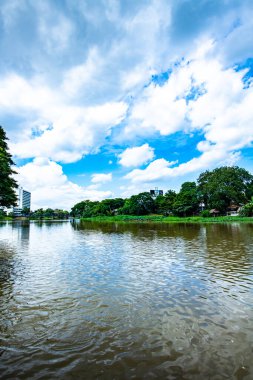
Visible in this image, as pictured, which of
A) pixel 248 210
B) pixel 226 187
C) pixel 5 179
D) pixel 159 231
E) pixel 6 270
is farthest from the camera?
pixel 226 187

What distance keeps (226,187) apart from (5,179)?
242 ft

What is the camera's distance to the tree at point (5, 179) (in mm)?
18925

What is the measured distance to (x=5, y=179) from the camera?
779 inches

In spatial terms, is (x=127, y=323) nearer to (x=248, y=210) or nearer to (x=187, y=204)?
(x=248, y=210)

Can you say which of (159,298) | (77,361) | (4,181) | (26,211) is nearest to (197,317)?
(159,298)

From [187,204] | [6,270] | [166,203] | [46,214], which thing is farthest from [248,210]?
[46,214]

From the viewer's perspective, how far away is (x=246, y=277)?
10.2 metres

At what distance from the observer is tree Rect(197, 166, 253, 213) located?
79.2 meters

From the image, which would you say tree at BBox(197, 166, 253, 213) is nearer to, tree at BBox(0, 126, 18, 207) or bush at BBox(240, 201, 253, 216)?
bush at BBox(240, 201, 253, 216)

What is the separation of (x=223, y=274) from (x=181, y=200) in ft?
259

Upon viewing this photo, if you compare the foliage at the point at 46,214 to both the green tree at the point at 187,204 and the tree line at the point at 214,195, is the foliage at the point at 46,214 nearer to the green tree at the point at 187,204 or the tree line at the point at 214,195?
the tree line at the point at 214,195

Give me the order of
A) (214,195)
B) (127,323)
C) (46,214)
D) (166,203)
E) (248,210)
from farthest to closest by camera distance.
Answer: (46,214)
(166,203)
(214,195)
(248,210)
(127,323)

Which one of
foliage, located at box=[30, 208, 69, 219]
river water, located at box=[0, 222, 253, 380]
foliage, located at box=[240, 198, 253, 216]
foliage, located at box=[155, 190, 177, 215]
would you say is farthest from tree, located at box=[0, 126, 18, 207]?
foliage, located at box=[30, 208, 69, 219]

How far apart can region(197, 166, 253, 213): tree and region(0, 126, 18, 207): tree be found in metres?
70.5
